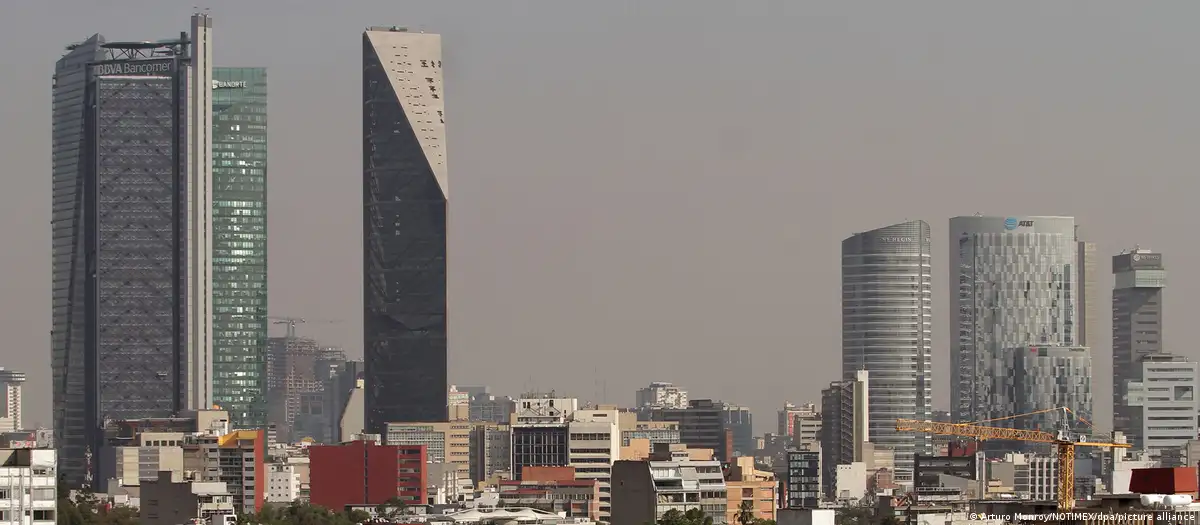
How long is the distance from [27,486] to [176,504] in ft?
204

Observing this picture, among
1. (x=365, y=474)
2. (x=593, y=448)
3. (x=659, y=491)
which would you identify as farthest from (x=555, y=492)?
(x=659, y=491)

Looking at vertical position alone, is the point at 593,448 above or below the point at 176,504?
above

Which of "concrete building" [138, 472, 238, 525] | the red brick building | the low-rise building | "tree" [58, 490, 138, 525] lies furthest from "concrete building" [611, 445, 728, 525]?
the red brick building

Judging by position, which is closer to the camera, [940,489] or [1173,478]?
[1173,478]

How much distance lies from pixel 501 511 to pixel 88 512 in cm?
2238

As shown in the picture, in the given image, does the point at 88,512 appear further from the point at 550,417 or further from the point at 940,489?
→ the point at 940,489

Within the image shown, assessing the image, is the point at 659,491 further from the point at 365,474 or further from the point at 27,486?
the point at 365,474

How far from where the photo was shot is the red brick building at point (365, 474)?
603ft

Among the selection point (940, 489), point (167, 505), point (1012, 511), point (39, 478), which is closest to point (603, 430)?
point (940, 489)

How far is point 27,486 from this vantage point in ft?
247

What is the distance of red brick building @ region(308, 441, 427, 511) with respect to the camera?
184 meters

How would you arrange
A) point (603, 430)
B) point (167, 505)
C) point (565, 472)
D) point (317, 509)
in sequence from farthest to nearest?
point (603, 430) → point (565, 472) → point (317, 509) → point (167, 505)

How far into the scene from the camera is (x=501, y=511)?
427 ft

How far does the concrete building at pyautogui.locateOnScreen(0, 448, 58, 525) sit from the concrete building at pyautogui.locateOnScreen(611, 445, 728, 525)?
41.8 metres
